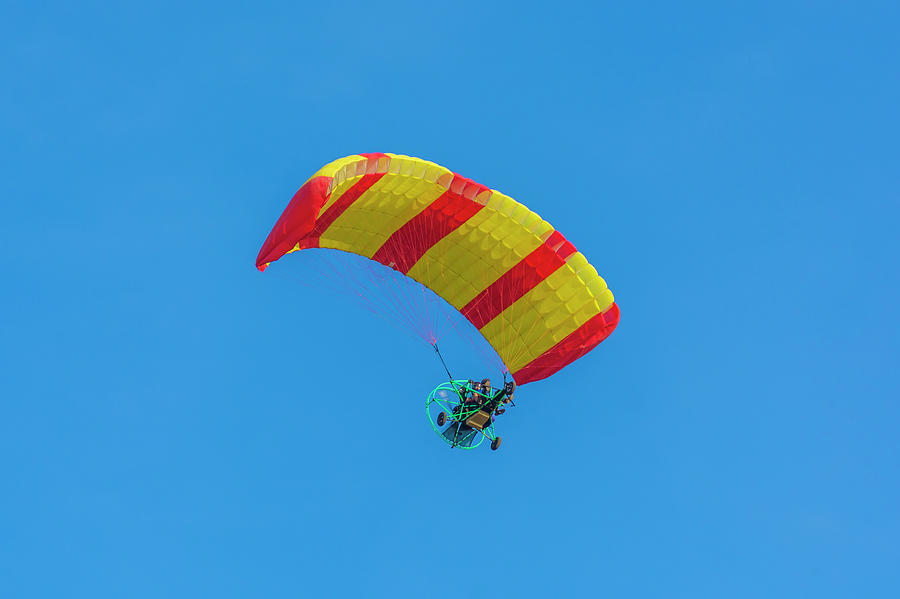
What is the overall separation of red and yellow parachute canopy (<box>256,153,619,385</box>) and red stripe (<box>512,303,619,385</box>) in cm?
2

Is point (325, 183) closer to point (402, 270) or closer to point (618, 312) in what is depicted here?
point (402, 270)

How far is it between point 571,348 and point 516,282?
1766 millimetres

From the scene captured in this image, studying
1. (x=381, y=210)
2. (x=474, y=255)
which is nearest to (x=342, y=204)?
(x=381, y=210)

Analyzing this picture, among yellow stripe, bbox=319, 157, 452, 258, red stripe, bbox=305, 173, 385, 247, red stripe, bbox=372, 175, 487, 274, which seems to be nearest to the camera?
red stripe, bbox=305, 173, 385, 247

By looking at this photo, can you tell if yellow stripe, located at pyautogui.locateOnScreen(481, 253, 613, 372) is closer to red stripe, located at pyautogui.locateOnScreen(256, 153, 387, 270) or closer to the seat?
the seat

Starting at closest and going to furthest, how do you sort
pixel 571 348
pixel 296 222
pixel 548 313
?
pixel 296 222 < pixel 548 313 < pixel 571 348

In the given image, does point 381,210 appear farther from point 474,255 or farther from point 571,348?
point 571,348

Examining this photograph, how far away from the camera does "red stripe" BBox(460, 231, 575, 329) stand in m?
24.9

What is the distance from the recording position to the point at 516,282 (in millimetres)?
25516

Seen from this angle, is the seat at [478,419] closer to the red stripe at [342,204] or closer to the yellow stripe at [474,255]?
the yellow stripe at [474,255]

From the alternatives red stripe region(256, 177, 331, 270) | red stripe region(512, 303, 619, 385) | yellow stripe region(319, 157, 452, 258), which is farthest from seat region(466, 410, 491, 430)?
red stripe region(256, 177, 331, 270)

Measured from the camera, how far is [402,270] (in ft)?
85.7

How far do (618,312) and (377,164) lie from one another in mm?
6026

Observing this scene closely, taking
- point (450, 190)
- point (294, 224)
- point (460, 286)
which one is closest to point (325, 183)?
point (294, 224)
